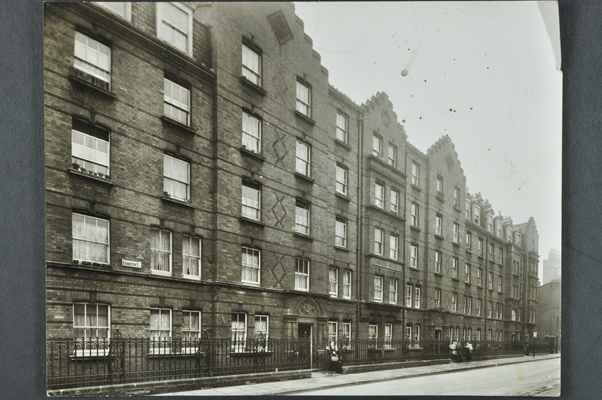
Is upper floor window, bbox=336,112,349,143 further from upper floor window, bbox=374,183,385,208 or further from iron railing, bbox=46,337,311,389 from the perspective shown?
iron railing, bbox=46,337,311,389

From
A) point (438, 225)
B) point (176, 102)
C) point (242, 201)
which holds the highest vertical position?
point (176, 102)

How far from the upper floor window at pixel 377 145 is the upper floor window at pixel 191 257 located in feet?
8.59

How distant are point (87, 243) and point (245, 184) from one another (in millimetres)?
1915

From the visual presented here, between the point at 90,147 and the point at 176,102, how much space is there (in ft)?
3.78

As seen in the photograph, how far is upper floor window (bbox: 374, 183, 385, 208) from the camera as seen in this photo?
17.6 feet

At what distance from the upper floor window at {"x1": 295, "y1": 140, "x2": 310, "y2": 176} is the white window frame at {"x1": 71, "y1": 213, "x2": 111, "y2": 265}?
7.72 feet

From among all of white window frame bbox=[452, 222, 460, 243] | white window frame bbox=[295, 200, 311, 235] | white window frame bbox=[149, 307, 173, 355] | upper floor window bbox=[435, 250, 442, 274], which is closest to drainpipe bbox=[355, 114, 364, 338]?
white window frame bbox=[295, 200, 311, 235]

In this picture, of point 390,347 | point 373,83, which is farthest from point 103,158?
point 390,347

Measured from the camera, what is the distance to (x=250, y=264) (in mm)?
5078

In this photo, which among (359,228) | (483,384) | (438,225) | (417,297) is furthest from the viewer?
(417,297)

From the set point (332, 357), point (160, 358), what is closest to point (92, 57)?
point (160, 358)

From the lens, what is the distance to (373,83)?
491cm

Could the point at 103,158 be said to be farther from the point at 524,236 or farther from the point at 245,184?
the point at 524,236

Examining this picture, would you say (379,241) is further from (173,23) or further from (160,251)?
(173,23)
